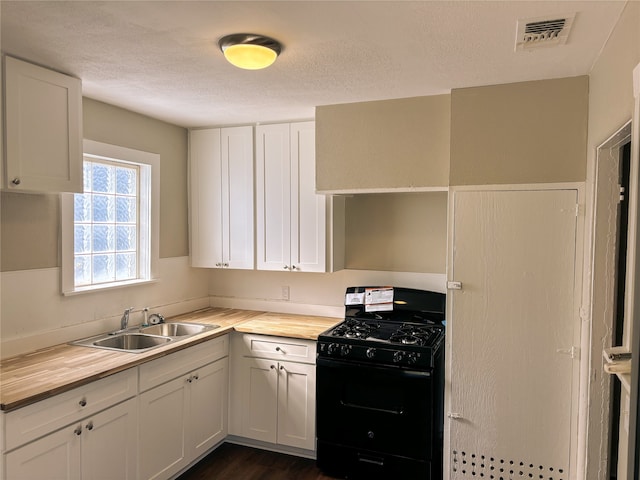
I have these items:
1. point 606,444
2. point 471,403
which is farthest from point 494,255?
point 606,444

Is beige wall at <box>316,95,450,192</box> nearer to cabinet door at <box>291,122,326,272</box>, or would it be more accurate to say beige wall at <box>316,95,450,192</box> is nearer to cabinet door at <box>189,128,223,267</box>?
cabinet door at <box>291,122,326,272</box>

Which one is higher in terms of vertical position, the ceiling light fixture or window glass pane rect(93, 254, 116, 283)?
the ceiling light fixture

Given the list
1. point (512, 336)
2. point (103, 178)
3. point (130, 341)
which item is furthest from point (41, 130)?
point (512, 336)

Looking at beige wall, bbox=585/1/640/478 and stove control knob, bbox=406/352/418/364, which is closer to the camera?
beige wall, bbox=585/1/640/478

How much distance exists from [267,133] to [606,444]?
284 cm

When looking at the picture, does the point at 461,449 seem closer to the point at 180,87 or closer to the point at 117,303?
the point at 117,303

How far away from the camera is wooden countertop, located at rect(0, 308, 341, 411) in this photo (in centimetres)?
197

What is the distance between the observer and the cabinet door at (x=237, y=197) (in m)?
3.54

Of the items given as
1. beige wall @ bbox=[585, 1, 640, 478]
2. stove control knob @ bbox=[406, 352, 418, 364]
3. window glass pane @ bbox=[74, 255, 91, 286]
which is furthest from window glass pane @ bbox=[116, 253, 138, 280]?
beige wall @ bbox=[585, 1, 640, 478]

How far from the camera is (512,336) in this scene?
2.48 m

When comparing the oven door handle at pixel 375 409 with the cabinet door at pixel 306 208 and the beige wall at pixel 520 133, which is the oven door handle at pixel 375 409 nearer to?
the cabinet door at pixel 306 208

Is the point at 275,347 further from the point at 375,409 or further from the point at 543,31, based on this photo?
the point at 543,31

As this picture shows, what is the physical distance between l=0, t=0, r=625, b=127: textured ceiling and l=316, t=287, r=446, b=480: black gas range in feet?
5.00

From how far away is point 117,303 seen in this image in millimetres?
3078
